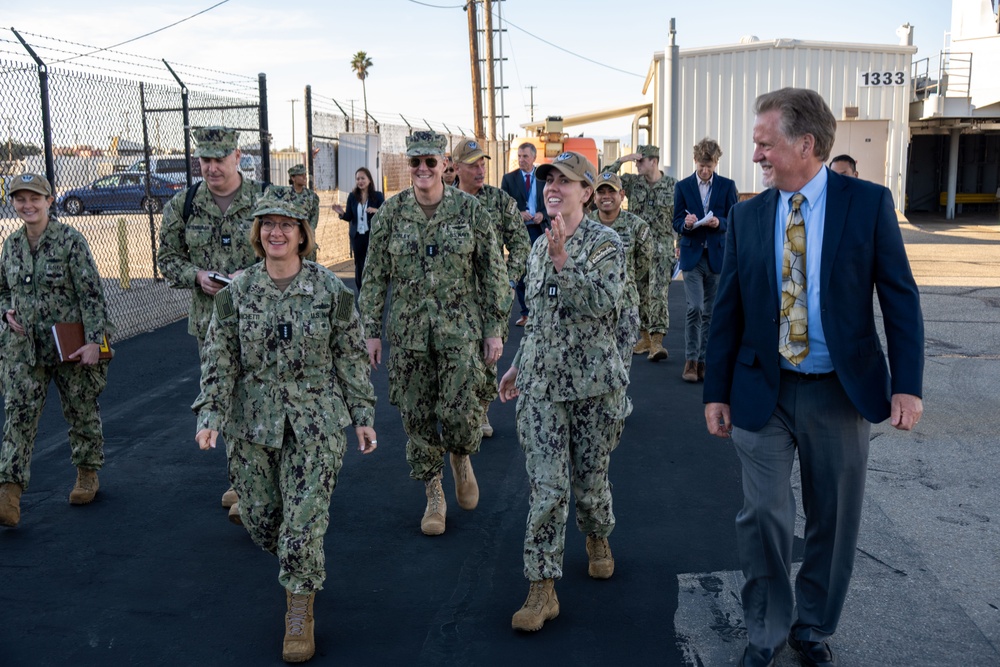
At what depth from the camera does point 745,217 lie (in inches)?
142

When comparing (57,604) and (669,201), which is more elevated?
(669,201)

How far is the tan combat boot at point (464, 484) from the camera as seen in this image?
5.57 metres

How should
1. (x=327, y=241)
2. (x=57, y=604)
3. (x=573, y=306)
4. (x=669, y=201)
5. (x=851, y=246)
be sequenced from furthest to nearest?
(x=327, y=241), (x=669, y=201), (x=57, y=604), (x=573, y=306), (x=851, y=246)

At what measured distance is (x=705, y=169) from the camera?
8.56 meters

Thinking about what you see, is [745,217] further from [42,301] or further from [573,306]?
[42,301]

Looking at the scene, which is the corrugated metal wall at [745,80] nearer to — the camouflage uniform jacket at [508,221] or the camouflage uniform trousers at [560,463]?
the camouflage uniform jacket at [508,221]

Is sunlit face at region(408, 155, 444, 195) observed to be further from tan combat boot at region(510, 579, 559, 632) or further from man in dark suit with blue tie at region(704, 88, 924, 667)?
tan combat boot at region(510, 579, 559, 632)

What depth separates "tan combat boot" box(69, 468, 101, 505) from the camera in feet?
18.7

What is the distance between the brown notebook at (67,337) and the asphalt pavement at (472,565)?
3.08 feet

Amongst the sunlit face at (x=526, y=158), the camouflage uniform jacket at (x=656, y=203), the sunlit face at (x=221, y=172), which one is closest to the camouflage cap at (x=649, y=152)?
the camouflage uniform jacket at (x=656, y=203)

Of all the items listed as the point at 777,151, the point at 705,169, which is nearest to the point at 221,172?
the point at 777,151

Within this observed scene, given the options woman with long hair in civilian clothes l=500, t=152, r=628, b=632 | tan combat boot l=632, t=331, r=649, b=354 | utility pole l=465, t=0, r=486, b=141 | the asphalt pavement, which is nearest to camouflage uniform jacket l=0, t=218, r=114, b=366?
the asphalt pavement

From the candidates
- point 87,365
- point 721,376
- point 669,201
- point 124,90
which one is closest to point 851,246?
point 721,376

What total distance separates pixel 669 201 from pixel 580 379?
19.7 ft
